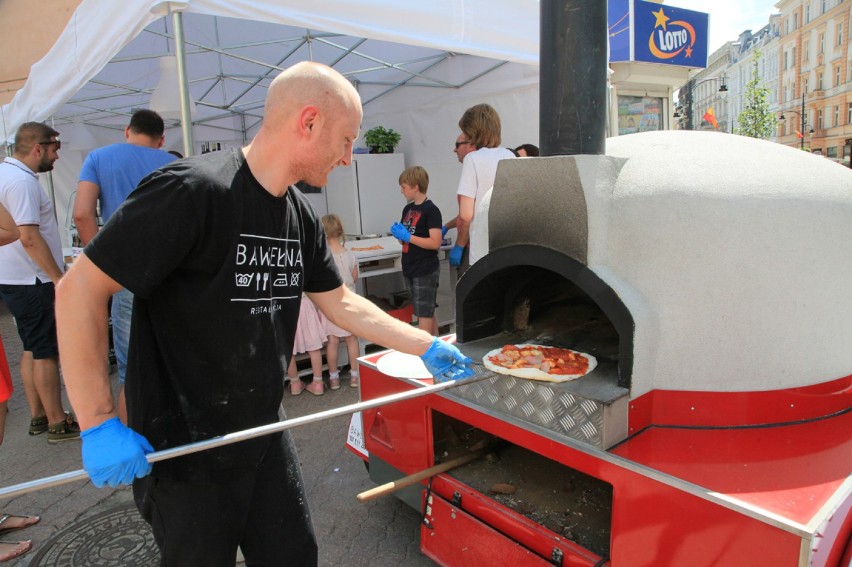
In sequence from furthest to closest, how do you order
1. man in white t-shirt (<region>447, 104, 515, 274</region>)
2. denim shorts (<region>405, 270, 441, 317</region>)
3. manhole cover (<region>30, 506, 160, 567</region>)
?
denim shorts (<region>405, 270, 441, 317</region>) < man in white t-shirt (<region>447, 104, 515, 274</region>) < manhole cover (<region>30, 506, 160, 567</region>)

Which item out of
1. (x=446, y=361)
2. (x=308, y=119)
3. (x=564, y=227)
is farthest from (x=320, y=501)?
(x=308, y=119)

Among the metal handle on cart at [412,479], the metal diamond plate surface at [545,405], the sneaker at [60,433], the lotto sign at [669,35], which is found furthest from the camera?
the lotto sign at [669,35]

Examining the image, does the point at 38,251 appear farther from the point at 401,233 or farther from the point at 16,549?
the point at 401,233

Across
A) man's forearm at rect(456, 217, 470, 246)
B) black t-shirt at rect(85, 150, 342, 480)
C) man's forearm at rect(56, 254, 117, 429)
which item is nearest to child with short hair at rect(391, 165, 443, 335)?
man's forearm at rect(456, 217, 470, 246)

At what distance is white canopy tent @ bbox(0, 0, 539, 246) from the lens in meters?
3.61

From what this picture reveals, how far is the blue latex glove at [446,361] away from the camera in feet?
7.52

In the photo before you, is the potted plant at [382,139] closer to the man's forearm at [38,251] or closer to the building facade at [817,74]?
the man's forearm at [38,251]

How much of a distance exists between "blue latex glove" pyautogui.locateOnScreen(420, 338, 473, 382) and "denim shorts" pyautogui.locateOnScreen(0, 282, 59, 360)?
3049 mm

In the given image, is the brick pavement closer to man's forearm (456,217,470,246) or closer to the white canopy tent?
man's forearm (456,217,470,246)

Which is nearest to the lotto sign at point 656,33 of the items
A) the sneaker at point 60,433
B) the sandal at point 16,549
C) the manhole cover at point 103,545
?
the sneaker at point 60,433

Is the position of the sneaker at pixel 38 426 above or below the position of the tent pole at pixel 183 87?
below

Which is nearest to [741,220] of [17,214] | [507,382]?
[507,382]

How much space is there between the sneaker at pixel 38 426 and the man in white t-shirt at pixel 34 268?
0.15m

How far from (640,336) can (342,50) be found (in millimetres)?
6537
